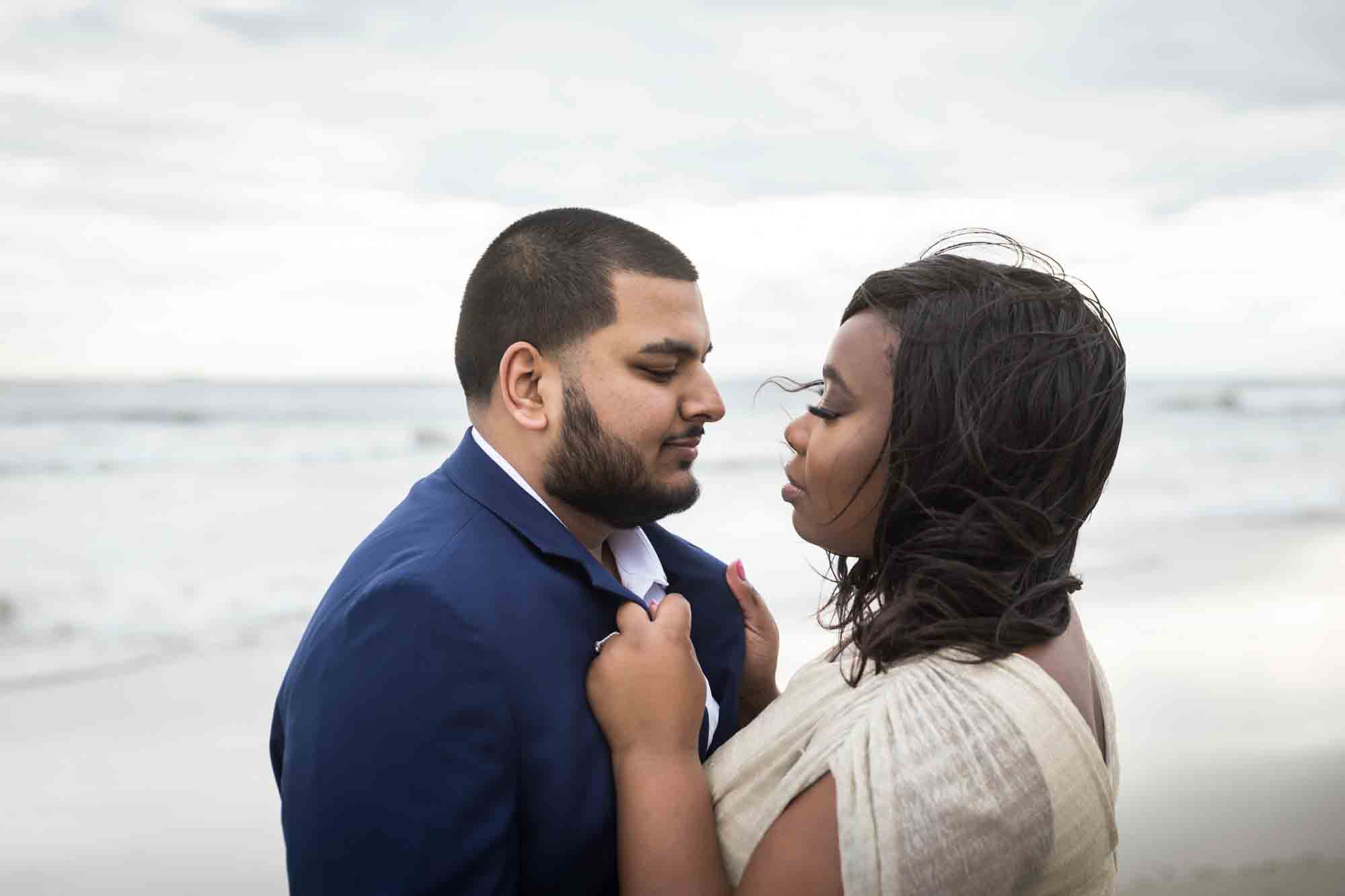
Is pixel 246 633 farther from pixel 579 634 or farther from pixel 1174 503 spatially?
pixel 1174 503

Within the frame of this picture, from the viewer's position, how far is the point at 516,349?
222cm

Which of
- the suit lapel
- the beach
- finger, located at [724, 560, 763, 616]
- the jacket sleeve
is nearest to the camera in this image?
the jacket sleeve

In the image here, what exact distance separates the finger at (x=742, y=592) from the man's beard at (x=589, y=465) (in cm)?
46

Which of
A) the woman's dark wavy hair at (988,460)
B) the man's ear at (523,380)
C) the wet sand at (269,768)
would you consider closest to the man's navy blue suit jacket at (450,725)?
the man's ear at (523,380)

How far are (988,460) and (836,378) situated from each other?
0.98ft

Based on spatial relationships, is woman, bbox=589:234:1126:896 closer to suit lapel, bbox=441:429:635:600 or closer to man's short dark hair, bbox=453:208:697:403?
suit lapel, bbox=441:429:635:600

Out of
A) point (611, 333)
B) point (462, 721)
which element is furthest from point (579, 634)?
point (611, 333)

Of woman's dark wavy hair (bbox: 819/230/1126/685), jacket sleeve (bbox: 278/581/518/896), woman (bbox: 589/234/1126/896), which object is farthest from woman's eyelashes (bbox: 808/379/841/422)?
jacket sleeve (bbox: 278/581/518/896)

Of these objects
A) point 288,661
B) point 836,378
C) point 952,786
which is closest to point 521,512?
point 836,378

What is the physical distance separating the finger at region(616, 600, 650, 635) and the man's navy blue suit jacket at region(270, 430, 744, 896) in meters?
0.04

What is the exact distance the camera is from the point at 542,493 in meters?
2.21

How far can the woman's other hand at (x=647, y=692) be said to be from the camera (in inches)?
75.6

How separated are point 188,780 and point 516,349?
12.3ft

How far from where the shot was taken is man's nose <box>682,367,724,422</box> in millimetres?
2217
